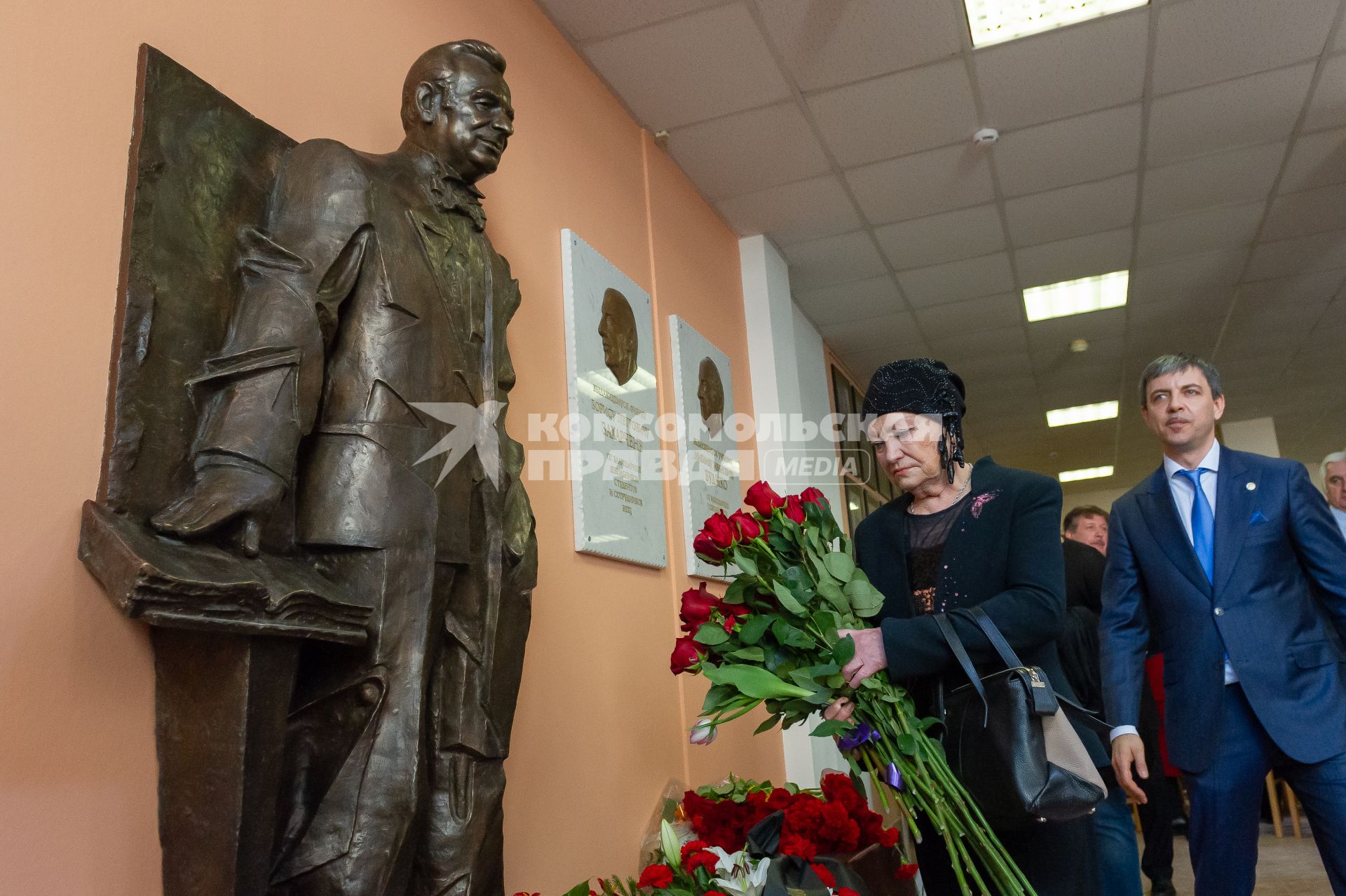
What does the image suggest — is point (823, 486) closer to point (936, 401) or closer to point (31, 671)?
point (936, 401)

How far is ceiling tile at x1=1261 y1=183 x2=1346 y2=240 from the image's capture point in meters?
4.86

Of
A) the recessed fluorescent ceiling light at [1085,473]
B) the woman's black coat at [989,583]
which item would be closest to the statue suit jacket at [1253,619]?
the woman's black coat at [989,583]

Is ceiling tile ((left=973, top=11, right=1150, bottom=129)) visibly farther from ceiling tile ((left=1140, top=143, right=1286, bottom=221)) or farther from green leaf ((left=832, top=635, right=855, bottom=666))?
green leaf ((left=832, top=635, right=855, bottom=666))

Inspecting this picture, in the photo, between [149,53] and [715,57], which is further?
[715,57]

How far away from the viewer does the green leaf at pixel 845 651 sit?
59.4 inches

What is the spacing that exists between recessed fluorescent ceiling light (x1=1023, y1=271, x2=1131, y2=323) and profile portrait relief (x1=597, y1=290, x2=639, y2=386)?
344 centimetres

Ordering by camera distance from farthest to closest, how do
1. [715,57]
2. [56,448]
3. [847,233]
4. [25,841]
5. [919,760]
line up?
1. [847,233]
2. [715,57]
3. [919,760]
4. [56,448]
5. [25,841]

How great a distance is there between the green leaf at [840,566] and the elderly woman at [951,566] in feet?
0.31

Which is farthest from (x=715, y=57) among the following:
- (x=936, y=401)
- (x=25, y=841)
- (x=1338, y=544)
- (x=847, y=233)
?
(x=25, y=841)

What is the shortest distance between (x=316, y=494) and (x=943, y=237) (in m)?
4.12

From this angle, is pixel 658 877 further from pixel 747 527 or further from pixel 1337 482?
pixel 1337 482

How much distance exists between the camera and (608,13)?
3146 mm

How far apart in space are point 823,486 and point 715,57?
9.00ft

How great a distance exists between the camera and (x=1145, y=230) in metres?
5.20
